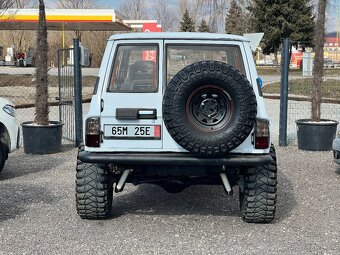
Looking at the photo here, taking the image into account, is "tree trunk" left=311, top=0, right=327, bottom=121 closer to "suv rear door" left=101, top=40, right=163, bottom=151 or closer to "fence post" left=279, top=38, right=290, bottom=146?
"fence post" left=279, top=38, right=290, bottom=146

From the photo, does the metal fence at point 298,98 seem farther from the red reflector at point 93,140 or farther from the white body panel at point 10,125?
the red reflector at point 93,140

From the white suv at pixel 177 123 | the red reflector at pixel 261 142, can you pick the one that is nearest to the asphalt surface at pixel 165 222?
the white suv at pixel 177 123

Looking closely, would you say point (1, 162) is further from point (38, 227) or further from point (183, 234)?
point (183, 234)

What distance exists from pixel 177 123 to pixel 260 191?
3.89 ft

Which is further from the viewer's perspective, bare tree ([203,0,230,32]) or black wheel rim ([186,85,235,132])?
bare tree ([203,0,230,32])

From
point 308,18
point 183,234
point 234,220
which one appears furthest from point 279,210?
point 308,18

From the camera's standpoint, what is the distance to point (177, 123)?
4.54 metres

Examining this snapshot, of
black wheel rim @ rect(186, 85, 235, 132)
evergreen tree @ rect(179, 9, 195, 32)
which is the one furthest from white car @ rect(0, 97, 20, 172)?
evergreen tree @ rect(179, 9, 195, 32)

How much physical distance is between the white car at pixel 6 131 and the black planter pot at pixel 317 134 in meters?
5.07

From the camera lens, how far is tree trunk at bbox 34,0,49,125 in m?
9.21

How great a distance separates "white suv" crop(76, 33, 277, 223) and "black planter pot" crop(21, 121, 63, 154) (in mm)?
3996

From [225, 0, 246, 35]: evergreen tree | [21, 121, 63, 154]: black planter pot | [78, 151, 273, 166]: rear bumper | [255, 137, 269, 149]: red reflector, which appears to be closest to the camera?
[78, 151, 273, 166]: rear bumper

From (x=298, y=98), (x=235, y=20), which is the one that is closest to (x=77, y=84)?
(x=298, y=98)

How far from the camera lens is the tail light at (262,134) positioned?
4.80 meters
